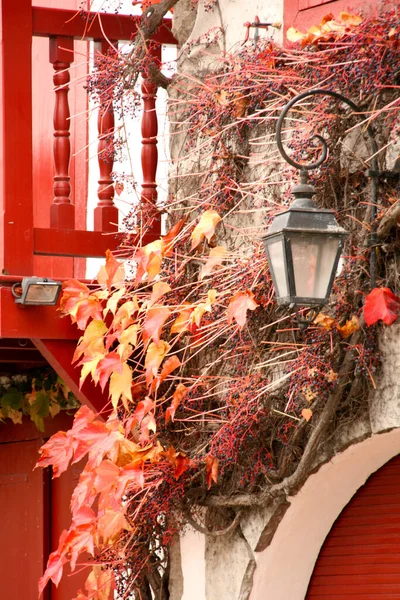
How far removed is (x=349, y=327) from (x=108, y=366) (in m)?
0.98

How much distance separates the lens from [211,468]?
4141 millimetres

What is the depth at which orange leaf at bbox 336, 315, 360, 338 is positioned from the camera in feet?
12.0

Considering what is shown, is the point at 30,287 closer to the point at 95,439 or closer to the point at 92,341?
the point at 92,341

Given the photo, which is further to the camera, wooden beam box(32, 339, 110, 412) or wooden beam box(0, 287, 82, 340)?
wooden beam box(32, 339, 110, 412)

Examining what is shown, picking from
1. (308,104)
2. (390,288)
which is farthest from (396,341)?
(308,104)

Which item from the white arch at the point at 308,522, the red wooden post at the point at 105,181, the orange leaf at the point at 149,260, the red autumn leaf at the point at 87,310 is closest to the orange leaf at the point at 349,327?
the white arch at the point at 308,522

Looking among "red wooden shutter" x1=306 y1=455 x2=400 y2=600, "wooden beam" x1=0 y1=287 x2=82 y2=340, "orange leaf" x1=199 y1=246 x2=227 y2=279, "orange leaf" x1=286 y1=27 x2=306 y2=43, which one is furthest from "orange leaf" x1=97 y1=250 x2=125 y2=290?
"red wooden shutter" x1=306 y1=455 x2=400 y2=600

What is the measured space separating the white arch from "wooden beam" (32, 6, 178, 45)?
2.01 m

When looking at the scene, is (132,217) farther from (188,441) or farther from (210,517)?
(210,517)

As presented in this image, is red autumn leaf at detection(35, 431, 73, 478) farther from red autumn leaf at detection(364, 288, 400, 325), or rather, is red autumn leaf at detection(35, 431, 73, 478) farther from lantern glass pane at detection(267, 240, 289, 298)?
red autumn leaf at detection(364, 288, 400, 325)

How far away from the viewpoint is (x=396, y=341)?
364 cm

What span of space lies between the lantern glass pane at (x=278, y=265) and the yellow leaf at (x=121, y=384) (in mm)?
956

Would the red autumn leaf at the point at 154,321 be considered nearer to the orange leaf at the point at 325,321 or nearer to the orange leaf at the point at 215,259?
the orange leaf at the point at 215,259

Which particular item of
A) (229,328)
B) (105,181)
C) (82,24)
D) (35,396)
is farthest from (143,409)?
(35,396)
